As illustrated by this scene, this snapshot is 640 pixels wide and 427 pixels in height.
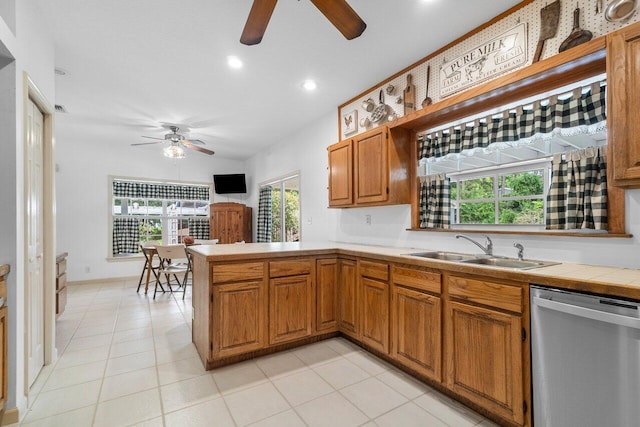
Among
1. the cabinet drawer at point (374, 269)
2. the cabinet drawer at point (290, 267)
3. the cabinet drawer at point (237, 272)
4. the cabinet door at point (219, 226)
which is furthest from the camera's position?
the cabinet door at point (219, 226)

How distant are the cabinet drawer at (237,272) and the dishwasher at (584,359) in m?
1.85

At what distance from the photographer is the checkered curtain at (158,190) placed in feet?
19.3

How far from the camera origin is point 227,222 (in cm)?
628

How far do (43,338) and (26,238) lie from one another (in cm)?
105

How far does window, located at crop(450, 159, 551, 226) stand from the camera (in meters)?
2.16

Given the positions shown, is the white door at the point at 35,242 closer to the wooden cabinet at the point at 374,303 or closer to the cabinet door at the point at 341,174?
the wooden cabinet at the point at 374,303

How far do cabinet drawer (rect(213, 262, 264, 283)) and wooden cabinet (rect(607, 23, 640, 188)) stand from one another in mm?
2299

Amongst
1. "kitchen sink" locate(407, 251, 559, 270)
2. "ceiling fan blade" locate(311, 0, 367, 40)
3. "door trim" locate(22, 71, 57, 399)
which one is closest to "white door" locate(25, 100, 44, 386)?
"door trim" locate(22, 71, 57, 399)

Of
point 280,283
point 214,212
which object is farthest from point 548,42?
point 214,212

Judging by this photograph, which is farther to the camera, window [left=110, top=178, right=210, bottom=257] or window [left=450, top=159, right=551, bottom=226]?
window [left=110, top=178, right=210, bottom=257]

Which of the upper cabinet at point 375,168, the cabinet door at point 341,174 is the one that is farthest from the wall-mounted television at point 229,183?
the upper cabinet at point 375,168

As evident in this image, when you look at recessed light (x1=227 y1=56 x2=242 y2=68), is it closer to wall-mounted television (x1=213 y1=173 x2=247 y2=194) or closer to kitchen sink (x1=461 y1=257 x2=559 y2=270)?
kitchen sink (x1=461 y1=257 x2=559 y2=270)

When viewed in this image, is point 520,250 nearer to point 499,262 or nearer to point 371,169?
point 499,262

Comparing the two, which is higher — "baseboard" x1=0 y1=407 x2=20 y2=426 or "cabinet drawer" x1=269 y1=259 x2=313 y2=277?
"cabinet drawer" x1=269 y1=259 x2=313 y2=277
